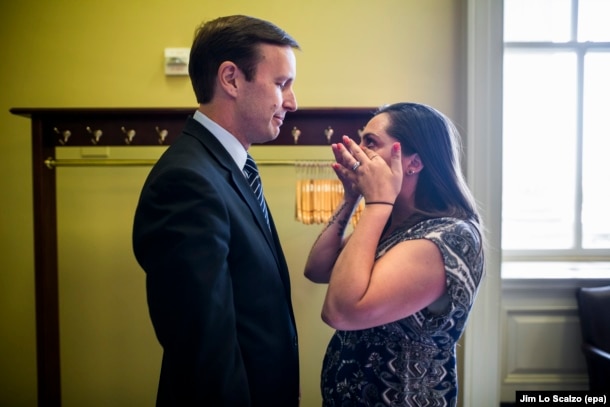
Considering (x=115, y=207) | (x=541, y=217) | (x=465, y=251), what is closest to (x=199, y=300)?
(x=465, y=251)

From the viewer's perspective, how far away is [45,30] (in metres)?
2.20

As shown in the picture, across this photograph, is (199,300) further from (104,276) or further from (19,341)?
(19,341)

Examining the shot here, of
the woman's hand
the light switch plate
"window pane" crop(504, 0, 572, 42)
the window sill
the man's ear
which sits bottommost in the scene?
the window sill

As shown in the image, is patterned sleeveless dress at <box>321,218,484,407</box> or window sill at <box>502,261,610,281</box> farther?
window sill at <box>502,261,610,281</box>

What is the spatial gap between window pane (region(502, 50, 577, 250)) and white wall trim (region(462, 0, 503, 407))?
64 cm

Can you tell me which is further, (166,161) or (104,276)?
(104,276)

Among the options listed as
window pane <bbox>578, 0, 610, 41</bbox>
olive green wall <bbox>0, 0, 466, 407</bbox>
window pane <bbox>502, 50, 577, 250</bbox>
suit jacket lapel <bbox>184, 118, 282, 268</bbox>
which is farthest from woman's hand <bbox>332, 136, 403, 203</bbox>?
window pane <bbox>578, 0, 610, 41</bbox>

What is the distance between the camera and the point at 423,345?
93cm

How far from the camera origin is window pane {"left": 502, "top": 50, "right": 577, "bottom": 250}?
264cm

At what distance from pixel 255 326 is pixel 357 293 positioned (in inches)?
9.2

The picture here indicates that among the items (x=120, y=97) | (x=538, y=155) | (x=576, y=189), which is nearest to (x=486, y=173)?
(x=538, y=155)

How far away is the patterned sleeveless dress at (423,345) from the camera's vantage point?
0.89m

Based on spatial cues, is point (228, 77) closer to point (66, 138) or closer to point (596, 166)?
point (66, 138)

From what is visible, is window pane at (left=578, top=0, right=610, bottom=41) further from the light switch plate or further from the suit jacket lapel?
the suit jacket lapel
